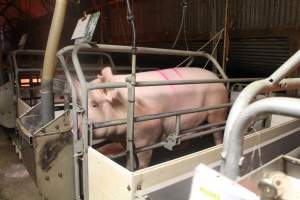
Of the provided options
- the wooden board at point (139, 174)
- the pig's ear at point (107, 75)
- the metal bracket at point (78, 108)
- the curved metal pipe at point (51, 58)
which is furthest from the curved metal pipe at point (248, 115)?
the pig's ear at point (107, 75)

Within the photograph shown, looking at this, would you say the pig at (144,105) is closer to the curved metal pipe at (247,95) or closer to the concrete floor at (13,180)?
the concrete floor at (13,180)

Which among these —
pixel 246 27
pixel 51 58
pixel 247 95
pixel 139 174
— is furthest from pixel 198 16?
pixel 247 95

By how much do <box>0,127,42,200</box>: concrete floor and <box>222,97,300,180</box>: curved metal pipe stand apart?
1.95 meters

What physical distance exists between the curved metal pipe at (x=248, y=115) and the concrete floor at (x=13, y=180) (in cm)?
195

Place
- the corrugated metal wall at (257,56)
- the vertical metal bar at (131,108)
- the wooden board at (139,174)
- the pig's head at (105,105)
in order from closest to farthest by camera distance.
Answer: the wooden board at (139,174) → the vertical metal bar at (131,108) → the pig's head at (105,105) → the corrugated metal wall at (257,56)

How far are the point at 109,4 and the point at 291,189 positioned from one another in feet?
15.2

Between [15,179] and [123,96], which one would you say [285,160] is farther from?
[15,179]

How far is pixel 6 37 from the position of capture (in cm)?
485

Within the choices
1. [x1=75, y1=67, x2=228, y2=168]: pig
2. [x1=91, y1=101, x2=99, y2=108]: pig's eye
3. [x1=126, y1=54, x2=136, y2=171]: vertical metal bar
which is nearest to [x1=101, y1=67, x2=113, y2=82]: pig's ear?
[x1=75, y1=67, x2=228, y2=168]: pig

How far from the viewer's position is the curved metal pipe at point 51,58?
1.42 meters

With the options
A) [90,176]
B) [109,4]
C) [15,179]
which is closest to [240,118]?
[90,176]

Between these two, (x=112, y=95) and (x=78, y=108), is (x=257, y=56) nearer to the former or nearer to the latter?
(x=112, y=95)

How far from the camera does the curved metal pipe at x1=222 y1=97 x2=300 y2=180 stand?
20.0 inches

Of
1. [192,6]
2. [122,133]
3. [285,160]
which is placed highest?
[192,6]
